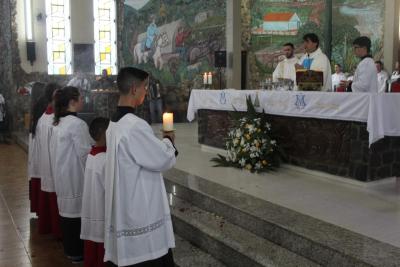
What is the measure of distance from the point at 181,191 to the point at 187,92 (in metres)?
9.79

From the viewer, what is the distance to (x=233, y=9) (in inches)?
394

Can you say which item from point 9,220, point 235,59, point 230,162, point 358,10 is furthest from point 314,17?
point 9,220

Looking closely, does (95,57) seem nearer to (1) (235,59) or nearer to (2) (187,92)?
(2) (187,92)

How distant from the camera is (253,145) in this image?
Result: 5.66 m

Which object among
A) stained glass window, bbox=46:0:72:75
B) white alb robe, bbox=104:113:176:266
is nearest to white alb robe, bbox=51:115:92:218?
white alb robe, bbox=104:113:176:266

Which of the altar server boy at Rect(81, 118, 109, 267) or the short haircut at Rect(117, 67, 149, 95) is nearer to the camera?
the short haircut at Rect(117, 67, 149, 95)

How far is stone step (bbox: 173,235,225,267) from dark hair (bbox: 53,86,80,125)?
161 cm

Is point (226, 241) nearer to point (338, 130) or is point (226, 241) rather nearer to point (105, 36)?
point (338, 130)

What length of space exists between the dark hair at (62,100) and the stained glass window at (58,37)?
41.3 feet

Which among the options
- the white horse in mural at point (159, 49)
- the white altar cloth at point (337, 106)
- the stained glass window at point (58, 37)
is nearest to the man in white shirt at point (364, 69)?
the white altar cloth at point (337, 106)

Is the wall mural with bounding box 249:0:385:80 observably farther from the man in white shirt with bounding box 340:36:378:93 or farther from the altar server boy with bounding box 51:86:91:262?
the altar server boy with bounding box 51:86:91:262

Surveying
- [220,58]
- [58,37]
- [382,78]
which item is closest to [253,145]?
[220,58]

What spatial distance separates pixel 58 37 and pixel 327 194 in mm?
13958

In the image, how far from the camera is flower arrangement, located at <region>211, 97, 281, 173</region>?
5.68 meters
